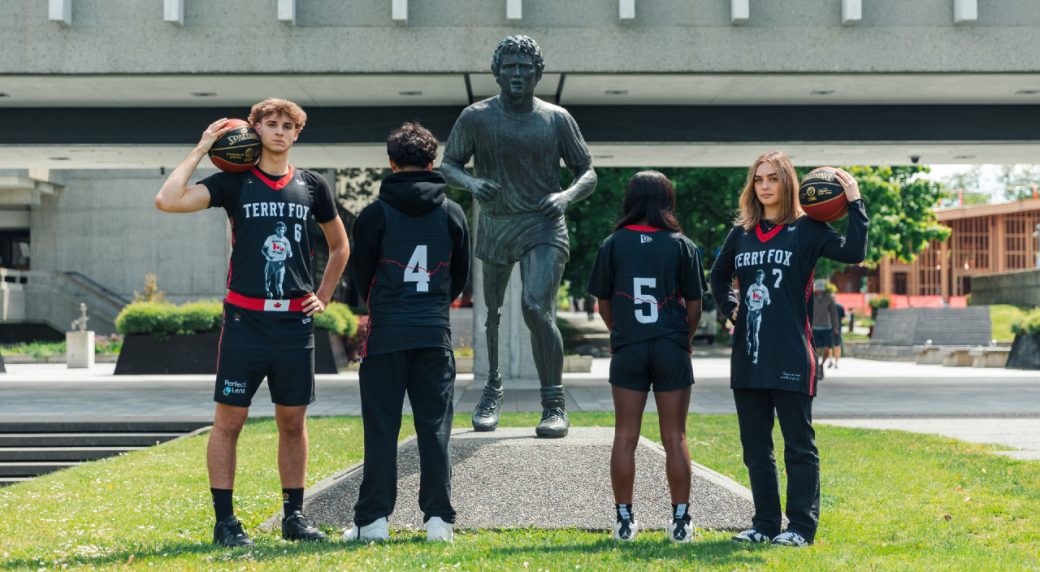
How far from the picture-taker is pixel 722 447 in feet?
30.8

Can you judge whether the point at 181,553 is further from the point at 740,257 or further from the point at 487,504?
the point at 740,257

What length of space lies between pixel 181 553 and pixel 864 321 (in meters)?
55.3

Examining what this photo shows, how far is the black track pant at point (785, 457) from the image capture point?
5062 millimetres

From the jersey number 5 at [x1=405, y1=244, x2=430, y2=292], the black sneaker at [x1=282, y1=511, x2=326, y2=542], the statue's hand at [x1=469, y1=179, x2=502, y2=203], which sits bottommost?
the black sneaker at [x1=282, y1=511, x2=326, y2=542]

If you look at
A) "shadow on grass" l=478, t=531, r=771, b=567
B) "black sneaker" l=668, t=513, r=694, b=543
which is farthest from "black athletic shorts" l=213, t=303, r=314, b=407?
"black sneaker" l=668, t=513, r=694, b=543

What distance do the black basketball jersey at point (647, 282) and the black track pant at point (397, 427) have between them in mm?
854

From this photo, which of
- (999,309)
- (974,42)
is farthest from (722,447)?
(999,309)

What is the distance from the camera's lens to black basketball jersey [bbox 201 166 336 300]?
498 centimetres

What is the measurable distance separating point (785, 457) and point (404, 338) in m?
1.90

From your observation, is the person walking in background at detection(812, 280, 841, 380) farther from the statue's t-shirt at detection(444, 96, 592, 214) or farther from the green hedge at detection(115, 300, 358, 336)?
the statue's t-shirt at detection(444, 96, 592, 214)

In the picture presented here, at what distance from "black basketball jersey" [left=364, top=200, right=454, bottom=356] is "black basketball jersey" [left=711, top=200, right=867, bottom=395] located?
4.75 feet

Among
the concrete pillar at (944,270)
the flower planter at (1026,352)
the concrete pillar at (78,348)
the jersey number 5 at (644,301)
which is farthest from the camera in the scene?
the concrete pillar at (944,270)

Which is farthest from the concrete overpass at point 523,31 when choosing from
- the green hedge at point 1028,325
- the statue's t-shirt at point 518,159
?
the green hedge at point 1028,325

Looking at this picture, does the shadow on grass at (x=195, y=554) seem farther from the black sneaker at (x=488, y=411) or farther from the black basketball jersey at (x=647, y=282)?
the black sneaker at (x=488, y=411)
